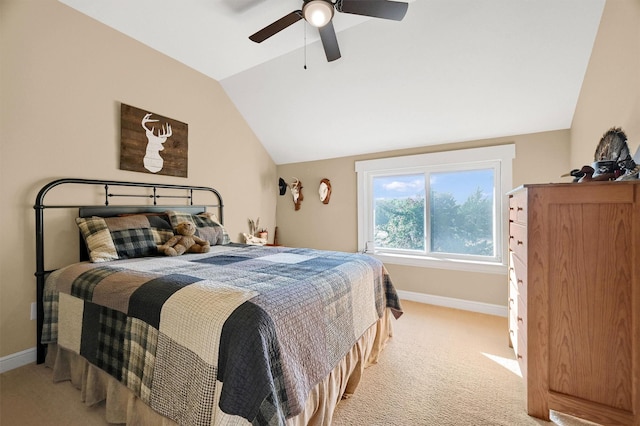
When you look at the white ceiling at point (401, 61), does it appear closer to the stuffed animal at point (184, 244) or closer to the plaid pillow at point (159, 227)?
the plaid pillow at point (159, 227)

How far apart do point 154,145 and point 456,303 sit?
3805 mm

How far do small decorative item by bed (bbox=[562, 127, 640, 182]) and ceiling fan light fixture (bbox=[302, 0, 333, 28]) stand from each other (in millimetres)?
1770

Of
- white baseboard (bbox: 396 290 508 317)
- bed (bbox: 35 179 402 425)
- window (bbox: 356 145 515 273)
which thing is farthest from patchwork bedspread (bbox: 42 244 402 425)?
window (bbox: 356 145 515 273)

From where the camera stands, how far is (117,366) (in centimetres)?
133

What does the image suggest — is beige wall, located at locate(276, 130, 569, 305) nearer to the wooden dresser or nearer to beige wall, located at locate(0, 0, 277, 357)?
the wooden dresser

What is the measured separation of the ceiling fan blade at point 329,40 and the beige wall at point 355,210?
172 cm

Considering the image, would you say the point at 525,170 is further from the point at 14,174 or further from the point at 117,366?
the point at 14,174

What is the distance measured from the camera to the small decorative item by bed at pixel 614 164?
4.65ft

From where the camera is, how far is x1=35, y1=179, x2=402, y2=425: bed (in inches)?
38.0

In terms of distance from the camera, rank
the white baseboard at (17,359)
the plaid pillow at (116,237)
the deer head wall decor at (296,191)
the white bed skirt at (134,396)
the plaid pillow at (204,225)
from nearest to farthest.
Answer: the white bed skirt at (134,396) < the white baseboard at (17,359) < the plaid pillow at (116,237) < the plaid pillow at (204,225) < the deer head wall decor at (296,191)

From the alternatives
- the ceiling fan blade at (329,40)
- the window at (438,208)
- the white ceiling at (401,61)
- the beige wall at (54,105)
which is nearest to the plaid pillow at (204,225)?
the beige wall at (54,105)

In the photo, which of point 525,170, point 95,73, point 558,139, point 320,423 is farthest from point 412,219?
point 95,73

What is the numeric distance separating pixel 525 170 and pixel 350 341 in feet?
8.57

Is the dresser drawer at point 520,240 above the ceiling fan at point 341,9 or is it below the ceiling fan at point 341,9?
below
